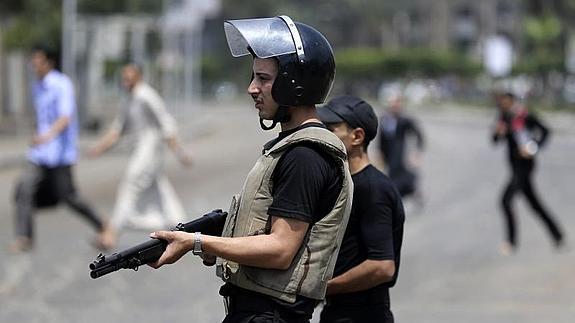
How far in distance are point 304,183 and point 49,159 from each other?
7686 mm

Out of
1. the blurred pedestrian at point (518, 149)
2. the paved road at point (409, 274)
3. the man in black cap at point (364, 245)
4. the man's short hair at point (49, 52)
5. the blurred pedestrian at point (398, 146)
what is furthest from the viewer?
the blurred pedestrian at point (398, 146)

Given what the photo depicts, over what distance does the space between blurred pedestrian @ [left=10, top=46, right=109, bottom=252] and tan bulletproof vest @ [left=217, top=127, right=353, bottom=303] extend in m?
7.44

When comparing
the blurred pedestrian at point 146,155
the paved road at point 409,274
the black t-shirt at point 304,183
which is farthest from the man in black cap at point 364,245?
the blurred pedestrian at point 146,155

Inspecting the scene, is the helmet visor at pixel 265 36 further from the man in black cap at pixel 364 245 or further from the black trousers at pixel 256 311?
the man in black cap at pixel 364 245

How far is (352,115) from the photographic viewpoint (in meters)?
4.78

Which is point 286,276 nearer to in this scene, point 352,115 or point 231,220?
point 231,220

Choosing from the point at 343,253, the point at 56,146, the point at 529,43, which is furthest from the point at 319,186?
the point at 529,43

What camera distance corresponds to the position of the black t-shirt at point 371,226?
4.55 metres

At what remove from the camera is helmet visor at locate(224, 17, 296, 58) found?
3703 mm

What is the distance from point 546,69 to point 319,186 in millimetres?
67770

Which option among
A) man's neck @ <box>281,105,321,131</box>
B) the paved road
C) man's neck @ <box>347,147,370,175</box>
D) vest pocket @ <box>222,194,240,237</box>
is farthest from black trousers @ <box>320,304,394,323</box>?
the paved road

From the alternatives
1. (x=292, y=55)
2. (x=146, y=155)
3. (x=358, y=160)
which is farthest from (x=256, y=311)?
(x=146, y=155)

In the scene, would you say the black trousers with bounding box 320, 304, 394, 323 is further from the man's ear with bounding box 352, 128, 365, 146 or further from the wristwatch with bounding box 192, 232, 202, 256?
the wristwatch with bounding box 192, 232, 202, 256

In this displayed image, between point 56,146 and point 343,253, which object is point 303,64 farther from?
point 56,146
